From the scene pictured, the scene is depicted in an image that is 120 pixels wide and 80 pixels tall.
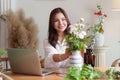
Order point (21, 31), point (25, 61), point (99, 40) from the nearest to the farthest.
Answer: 1. point (25, 61)
2. point (21, 31)
3. point (99, 40)

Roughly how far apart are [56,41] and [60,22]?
0.67ft

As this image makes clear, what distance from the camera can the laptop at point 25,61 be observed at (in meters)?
1.81

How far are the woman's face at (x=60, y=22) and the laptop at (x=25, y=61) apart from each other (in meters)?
0.62

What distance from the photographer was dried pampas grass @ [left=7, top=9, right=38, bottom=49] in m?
3.36

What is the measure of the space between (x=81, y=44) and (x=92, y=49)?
1735mm

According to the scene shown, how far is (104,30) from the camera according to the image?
389 centimetres

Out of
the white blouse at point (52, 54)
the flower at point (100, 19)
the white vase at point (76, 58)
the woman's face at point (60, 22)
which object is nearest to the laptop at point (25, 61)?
the white vase at point (76, 58)

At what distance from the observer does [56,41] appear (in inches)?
101

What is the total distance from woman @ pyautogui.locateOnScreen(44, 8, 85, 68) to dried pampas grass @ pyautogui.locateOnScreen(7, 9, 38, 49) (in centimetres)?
82

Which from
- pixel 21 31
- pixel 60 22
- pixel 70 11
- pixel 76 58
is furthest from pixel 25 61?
pixel 70 11

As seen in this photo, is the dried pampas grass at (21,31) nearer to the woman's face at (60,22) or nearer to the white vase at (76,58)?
the woman's face at (60,22)

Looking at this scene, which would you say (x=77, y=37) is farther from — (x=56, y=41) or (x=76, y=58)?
(x=56, y=41)

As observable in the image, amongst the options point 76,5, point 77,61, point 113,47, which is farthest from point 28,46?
point 77,61

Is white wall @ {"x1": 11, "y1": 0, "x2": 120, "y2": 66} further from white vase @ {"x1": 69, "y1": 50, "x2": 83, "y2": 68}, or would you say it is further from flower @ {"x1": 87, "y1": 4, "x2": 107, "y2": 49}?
white vase @ {"x1": 69, "y1": 50, "x2": 83, "y2": 68}
